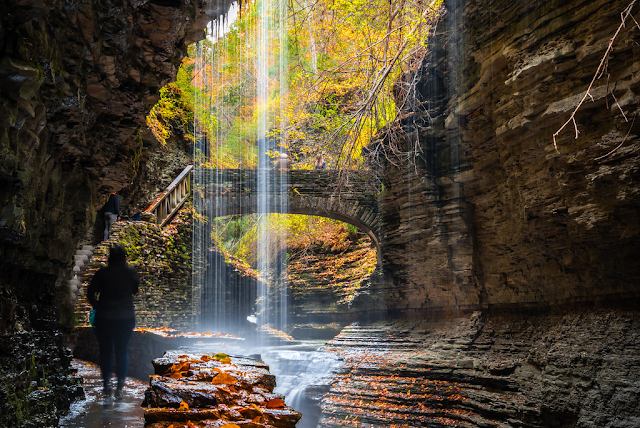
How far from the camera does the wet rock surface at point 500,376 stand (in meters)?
4.31

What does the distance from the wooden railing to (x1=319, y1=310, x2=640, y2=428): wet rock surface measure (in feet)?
22.9

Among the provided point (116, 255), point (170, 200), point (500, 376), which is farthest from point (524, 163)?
point (170, 200)

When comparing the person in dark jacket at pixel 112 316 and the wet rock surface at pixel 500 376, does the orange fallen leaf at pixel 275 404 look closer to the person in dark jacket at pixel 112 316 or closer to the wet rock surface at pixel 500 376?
the person in dark jacket at pixel 112 316

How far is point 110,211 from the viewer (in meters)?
10.0

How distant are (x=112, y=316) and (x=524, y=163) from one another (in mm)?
5386

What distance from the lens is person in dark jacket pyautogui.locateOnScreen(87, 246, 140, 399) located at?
4.93 metres

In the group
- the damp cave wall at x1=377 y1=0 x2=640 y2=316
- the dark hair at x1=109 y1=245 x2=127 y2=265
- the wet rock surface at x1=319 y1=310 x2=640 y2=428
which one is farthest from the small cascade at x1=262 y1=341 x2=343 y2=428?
the dark hair at x1=109 y1=245 x2=127 y2=265

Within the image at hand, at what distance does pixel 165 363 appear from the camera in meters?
3.94

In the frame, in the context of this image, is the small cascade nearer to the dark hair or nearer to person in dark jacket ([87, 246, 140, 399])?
person in dark jacket ([87, 246, 140, 399])

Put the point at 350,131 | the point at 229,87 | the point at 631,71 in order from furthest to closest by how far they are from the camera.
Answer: the point at 229,87
the point at 350,131
the point at 631,71

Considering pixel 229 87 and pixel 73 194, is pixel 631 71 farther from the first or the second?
pixel 229 87

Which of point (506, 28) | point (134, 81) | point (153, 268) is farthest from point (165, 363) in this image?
point (153, 268)

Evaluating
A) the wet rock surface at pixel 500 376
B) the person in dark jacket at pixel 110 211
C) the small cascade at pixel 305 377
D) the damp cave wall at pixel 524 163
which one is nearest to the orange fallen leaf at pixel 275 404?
the wet rock surface at pixel 500 376

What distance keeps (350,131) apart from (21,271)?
4898 mm
